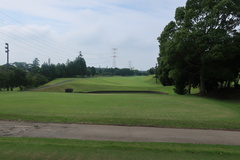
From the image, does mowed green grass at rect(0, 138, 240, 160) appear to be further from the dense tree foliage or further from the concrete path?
the dense tree foliage

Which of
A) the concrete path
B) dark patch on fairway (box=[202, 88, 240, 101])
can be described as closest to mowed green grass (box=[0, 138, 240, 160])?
the concrete path

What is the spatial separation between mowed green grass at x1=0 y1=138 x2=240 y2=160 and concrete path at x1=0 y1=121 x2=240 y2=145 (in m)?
0.79

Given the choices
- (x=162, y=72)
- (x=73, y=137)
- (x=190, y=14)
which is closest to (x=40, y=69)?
(x=162, y=72)

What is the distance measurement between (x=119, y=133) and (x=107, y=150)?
2372 mm

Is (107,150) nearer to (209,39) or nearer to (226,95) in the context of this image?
(209,39)

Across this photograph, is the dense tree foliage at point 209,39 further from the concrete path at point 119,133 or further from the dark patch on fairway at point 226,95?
the concrete path at point 119,133

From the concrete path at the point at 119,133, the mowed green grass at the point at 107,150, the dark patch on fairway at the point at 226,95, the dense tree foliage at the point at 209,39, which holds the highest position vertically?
the dense tree foliage at the point at 209,39

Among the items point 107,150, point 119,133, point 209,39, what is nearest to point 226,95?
point 209,39

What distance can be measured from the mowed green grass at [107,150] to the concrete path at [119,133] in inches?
31.0

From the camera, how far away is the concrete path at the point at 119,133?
292 inches

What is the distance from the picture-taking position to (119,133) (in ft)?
26.8

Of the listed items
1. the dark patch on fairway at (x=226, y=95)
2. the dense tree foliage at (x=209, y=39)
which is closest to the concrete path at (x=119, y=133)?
the dense tree foliage at (x=209, y=39)

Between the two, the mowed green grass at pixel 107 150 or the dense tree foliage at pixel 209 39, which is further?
the dense tree foliage at pixel 209 39

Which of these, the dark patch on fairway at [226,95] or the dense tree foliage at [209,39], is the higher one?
the dense tree foliage at [209,39]
